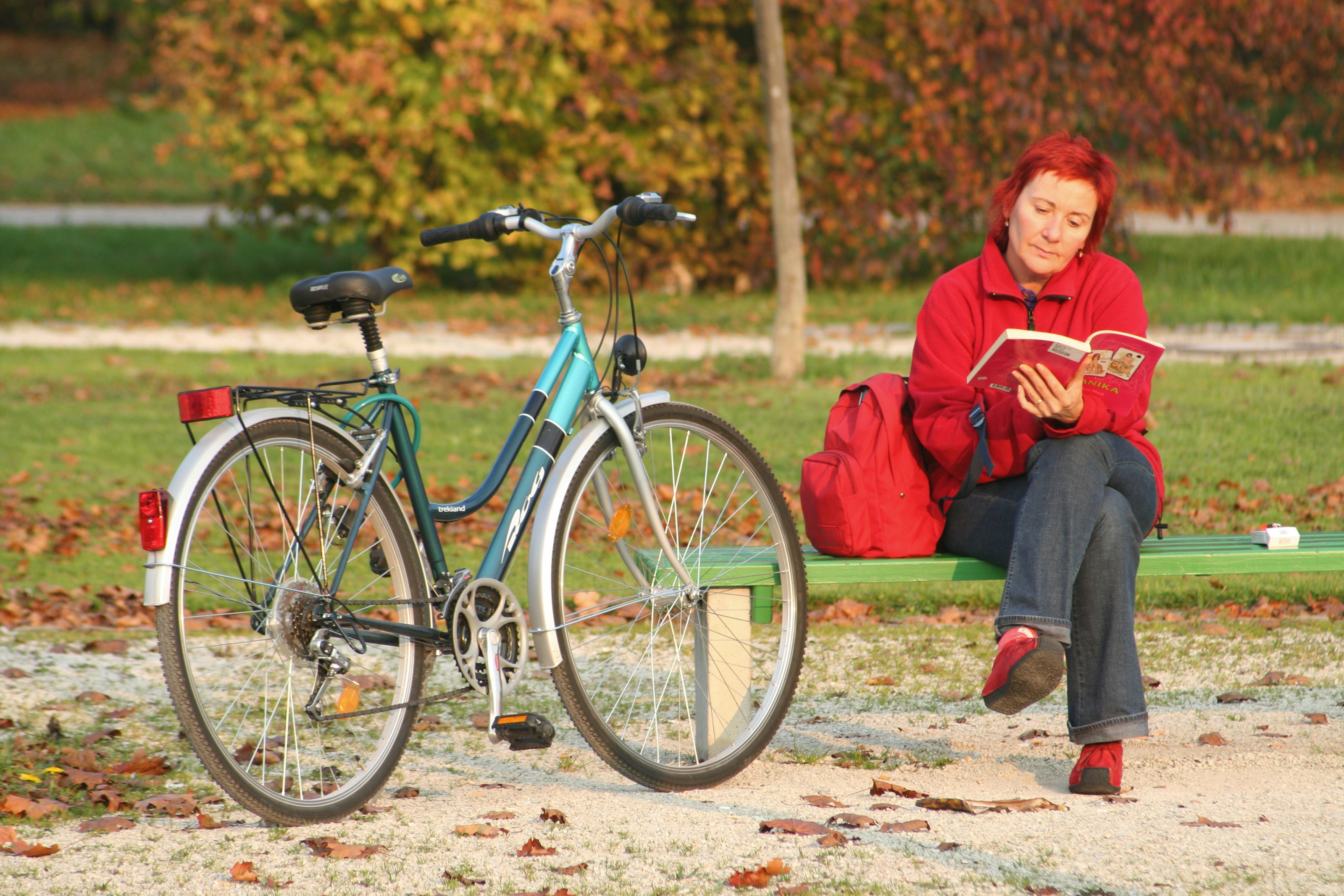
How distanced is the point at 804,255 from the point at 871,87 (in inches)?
71.2

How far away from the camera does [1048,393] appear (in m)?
3.61

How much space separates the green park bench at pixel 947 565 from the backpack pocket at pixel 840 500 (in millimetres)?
60

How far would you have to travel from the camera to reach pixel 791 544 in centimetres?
395

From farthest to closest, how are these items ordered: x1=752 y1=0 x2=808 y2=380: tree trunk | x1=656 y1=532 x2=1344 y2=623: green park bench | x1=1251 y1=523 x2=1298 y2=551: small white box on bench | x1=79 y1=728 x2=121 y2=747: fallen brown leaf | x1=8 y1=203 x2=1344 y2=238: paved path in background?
x1=8 y1=203 x2=1344 y2=238: paved path in background → x1=752 y1=0 x2=808 y2=380: tree trunk → x1=79 y1=728 x2=121 y2=747: fallen brown leaf → x1=1251 y1=523 x2=1298 y2=551: small white box on bench → x1=656 y1=532 x2=1344 y2=623: green park bench

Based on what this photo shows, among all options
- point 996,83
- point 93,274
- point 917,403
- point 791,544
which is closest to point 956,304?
point 917,403

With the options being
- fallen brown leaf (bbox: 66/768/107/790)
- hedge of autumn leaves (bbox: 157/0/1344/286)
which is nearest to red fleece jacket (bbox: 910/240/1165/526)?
fallen brown leaf (bbox: 66/768/107/790)

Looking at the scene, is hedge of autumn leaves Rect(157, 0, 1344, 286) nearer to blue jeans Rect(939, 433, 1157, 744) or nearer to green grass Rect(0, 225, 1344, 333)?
green grass Rect(0, 225, 1344, 333)

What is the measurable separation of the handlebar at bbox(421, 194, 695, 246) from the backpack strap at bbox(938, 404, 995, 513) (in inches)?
34.8

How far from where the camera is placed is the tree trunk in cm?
1057

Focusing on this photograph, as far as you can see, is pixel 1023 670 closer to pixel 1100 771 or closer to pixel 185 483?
pixel 1100 771

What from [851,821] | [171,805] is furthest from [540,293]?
[851,821]

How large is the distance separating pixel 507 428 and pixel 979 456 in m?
5.61

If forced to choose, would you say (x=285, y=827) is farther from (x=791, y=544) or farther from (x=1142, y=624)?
(x=1142, y=624)

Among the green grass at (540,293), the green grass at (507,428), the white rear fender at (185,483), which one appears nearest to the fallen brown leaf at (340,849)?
the white rear fender at (185,483)
